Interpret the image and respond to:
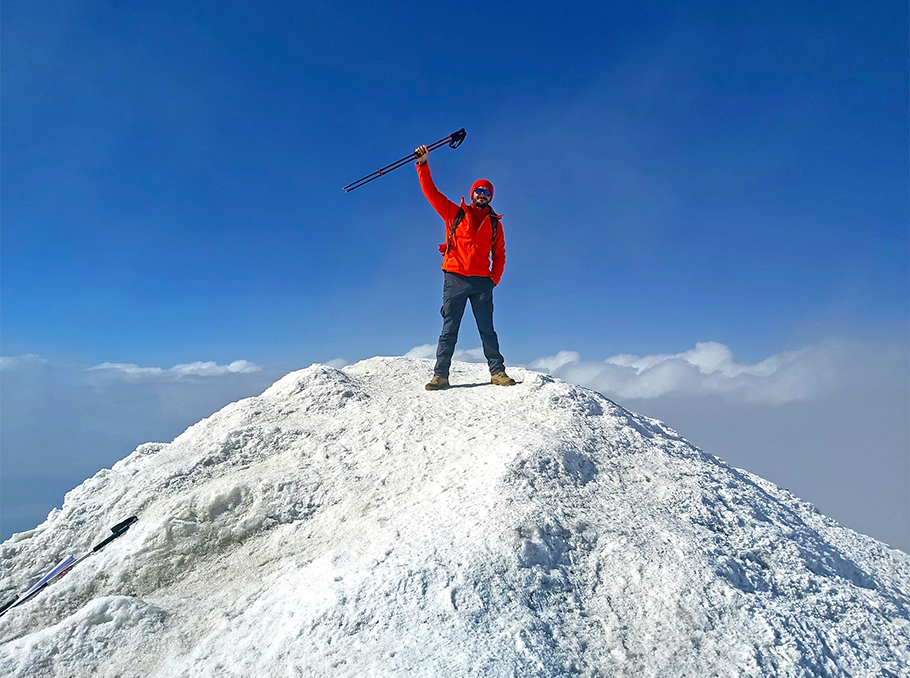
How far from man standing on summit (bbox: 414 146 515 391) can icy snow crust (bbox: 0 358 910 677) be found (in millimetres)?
1610

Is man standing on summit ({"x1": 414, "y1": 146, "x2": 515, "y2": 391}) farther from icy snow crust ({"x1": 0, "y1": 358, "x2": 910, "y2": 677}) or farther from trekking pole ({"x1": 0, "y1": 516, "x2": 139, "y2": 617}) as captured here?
trekking pole ({"x1": 0, "y1": 516, "x2": 139, "y2": 617})

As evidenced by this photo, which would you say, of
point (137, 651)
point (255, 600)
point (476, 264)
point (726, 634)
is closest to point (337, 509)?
point (255, 600)

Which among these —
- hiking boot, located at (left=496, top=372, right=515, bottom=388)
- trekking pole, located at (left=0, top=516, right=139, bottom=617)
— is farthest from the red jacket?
trekking pole, located at (left=0, top=516, right=139, bottom=617)

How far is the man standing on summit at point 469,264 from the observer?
867 centimetres

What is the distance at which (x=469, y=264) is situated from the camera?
8680 millimetres

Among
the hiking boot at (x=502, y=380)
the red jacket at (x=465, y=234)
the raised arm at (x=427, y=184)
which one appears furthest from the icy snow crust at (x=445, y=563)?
the raised arm at (x=427, y=184)

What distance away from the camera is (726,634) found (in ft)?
12.6

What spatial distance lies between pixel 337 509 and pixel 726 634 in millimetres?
3558

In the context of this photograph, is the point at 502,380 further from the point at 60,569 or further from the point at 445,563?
the point at 60,569

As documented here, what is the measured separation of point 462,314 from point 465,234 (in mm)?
1296

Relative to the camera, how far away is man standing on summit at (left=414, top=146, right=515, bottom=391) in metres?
8.67

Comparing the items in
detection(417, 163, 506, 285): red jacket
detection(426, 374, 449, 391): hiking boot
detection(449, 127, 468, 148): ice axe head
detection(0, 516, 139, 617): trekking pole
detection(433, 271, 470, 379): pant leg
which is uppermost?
detection(449, 127, 468, 148): ice axe head

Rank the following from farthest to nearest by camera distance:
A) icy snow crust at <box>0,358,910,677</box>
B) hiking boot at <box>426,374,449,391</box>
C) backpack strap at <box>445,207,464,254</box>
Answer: hiking boot at <box>426,374,449,391</box> < backpack strap at <box>445,207,464,254</box> < icy snow crust at <box>0,358,910,677</box>

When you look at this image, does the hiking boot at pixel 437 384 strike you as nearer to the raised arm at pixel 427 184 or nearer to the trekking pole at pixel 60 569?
the raised arm at pixel 427 184
